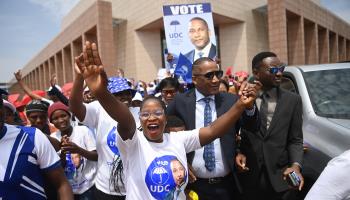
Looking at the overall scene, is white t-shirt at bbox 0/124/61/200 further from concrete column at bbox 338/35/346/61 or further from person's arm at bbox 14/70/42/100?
concrete column at bbox 338/35/346/61

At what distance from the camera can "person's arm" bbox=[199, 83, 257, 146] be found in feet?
7.77

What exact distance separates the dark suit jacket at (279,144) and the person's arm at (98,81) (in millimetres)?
1428

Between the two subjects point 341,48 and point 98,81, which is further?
point 341,48

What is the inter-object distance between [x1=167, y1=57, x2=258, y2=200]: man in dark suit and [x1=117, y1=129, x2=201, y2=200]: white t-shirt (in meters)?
0.64

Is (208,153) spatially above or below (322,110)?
below

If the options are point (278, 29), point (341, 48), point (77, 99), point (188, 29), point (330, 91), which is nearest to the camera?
point (77, 99)

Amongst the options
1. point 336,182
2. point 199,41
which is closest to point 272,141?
point 336,182

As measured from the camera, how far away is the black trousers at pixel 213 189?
2904 mm

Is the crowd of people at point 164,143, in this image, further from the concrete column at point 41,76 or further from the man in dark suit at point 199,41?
the concrete column at point 41,76

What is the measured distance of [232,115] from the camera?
2.40 m

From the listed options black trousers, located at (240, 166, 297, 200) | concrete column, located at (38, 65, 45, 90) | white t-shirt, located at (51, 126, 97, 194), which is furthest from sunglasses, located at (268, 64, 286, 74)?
concrete column, located at (38, 65, 45, 90)

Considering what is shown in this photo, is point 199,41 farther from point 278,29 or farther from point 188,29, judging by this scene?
point 278,29

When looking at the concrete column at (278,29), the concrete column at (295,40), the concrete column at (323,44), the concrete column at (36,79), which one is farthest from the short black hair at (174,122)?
the concrete column at (36,79)

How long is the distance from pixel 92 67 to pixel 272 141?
1782mm
